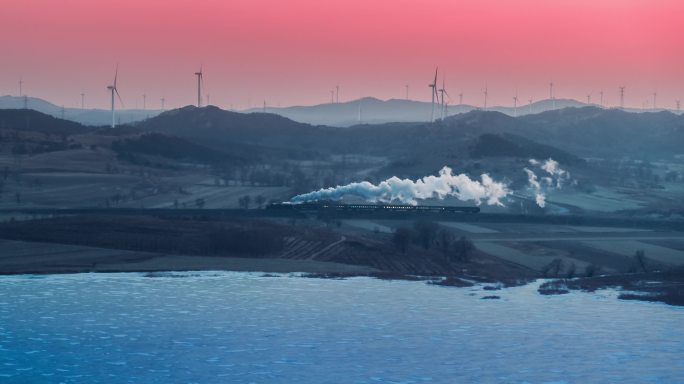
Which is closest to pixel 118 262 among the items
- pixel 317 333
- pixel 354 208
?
pixel 317 333

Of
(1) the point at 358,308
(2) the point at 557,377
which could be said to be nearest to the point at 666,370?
(2) the point at 557,377

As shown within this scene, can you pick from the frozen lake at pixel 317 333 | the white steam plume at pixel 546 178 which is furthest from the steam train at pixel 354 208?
the frozen lake at pixel 317 333

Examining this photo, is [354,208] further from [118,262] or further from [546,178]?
[546,178]

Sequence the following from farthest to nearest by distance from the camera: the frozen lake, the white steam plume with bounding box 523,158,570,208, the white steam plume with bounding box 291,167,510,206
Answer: the white steam plume with bounding box 523,158,570,208
the white steam plume with bounding box 291,167,510,206
the frozen lake

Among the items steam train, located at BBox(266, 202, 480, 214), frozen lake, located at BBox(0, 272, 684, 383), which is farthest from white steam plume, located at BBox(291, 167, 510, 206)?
frozen lake, located at BBox(0, 272, 684, 383)

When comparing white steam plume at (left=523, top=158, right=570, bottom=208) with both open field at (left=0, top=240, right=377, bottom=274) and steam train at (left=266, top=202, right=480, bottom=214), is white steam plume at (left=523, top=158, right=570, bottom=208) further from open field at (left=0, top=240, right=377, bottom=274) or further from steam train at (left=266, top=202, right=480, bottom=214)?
open field at (left=0, top=240, right=377, bottom=274)

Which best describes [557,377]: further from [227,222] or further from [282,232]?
[227,222]
